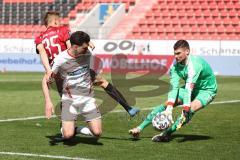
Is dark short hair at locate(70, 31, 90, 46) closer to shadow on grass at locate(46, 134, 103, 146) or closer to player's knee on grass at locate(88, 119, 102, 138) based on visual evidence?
player's knee on grass at locate(88, 119, 102, 138)

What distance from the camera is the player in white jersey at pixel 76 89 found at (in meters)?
9.59

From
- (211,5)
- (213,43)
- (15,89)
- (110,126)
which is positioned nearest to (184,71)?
(110,126)

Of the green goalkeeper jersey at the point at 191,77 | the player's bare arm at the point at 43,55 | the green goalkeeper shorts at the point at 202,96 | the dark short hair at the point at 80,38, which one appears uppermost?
the dark short hair at the point at 80,38

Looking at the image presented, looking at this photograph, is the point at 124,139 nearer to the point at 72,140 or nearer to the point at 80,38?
the point at 72,140

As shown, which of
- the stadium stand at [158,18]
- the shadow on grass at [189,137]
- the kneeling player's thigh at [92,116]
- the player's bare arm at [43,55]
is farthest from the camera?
the stadium stand at [158,18]

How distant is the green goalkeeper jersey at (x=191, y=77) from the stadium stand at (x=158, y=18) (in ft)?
94.1

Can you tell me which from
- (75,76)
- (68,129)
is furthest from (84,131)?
(75,76)

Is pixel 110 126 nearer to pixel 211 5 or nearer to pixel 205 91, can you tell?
pixel 205 91

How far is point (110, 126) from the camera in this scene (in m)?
12.0

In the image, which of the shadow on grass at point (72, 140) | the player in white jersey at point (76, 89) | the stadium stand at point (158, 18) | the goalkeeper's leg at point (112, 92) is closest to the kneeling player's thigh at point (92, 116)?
the player in white jersey at point (76, 89)

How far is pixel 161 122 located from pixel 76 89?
4.90 ft

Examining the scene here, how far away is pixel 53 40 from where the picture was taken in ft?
34.3

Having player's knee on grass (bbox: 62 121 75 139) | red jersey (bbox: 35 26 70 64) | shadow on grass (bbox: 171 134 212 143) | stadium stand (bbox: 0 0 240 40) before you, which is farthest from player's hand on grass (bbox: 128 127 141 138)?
stadium stand (bbox: 0 0 240 40)

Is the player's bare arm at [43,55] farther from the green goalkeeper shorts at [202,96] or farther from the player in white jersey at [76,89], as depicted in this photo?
the green goalkeeper shorts at [202,96]
